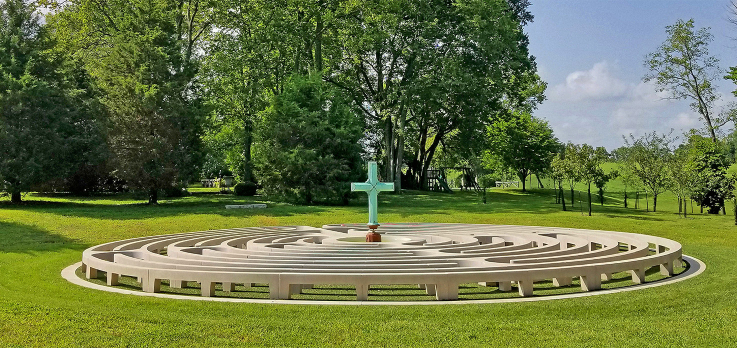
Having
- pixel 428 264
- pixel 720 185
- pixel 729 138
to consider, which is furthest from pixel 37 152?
pixel 729 138

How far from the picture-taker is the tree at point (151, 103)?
3164cm

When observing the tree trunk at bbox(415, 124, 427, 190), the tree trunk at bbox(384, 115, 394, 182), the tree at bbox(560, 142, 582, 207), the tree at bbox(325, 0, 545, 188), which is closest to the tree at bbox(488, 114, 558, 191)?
the tree trunk at bbox(415, 124, 427, 190)

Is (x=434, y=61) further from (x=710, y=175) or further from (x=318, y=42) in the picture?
(x=710, y=175)

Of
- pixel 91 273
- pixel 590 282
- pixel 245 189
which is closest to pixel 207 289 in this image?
pixel 91 273

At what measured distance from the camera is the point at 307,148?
34.8m

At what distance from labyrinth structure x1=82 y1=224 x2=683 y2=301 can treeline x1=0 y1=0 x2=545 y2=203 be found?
16.9 meters

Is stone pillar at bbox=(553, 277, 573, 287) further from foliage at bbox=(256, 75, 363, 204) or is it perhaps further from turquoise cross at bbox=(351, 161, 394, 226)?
foliage at bbox=(256, 75, 363, 204)

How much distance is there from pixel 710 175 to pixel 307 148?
72.9 feet

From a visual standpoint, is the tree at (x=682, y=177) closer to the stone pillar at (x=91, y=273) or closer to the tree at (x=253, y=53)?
the tree at (x=253, y=53)

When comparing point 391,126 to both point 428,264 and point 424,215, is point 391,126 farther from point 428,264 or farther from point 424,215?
point 428,264

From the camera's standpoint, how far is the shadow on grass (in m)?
18.3

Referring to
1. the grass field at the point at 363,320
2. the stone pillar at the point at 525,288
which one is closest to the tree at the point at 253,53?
the grass field at the point at 363,320

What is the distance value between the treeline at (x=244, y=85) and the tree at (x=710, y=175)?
38.8ft

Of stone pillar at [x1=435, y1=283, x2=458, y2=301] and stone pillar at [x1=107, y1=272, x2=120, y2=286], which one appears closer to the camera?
stone pillar at [x1=435, y1=283, x2=458, y2=301]
